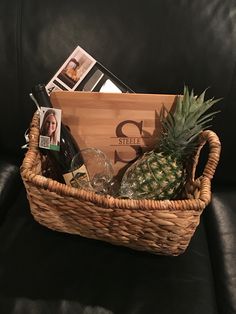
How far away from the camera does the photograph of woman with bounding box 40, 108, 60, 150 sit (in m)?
0.80

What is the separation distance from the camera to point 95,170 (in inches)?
35.1

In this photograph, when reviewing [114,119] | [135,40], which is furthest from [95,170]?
[135,40]

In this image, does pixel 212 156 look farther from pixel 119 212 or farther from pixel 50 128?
pixel 50 128

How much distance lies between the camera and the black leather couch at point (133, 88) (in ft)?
2.62

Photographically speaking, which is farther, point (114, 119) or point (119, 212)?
point (114, 119)

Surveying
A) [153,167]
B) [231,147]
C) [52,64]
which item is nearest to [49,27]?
[52,64]

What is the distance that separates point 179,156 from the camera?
844 millimetres

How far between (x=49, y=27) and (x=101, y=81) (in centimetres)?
20

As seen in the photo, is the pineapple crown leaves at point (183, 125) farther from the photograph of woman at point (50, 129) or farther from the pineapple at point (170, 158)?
the photograph of woman at point (50, 129)

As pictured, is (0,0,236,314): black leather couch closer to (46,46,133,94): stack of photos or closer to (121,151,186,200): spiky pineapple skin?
(46,46,133,94): stack of photos

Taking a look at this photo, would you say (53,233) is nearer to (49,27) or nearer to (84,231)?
(84,231)

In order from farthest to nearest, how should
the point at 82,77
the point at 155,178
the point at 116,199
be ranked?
1. the point at 82,77
2. the point at 155,178
3. the point at 116,199

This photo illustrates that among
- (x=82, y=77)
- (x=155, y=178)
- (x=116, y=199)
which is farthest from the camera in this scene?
(x=82, y=77)

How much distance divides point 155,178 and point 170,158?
66mm
